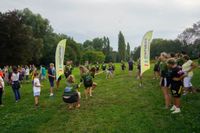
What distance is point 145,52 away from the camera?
→ 45.1ft

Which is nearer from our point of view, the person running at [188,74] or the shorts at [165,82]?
the shorts at [165,82]

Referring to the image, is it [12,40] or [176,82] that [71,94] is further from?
[12,40]

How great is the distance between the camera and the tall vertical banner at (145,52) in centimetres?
1353

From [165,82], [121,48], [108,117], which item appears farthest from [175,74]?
[121,48]

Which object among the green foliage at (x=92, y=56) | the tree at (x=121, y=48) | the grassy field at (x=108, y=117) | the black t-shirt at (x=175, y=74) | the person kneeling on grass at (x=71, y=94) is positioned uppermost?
the tree at (x=121, y=48)

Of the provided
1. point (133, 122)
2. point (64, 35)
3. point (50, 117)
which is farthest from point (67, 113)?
point (64, 35)

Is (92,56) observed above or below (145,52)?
→ above

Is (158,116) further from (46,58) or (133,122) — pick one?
(46,58)

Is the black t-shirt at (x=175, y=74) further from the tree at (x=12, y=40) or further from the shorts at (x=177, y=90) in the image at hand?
the tree at (x=12, y=40)

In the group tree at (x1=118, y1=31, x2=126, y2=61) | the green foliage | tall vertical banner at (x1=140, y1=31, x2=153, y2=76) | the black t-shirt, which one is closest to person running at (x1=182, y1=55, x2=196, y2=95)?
tall vertical banner at (x1=140, y1=31, x2=153, y2=76)

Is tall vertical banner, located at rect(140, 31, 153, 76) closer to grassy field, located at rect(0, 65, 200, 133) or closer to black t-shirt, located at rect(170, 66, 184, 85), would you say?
grassy field, located at rect(0, 65, 200, 133)

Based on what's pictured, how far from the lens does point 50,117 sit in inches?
441

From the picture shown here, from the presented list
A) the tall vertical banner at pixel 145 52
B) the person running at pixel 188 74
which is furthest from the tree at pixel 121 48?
the person running at pixel 188 74

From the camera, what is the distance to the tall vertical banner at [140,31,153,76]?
44.4ft
